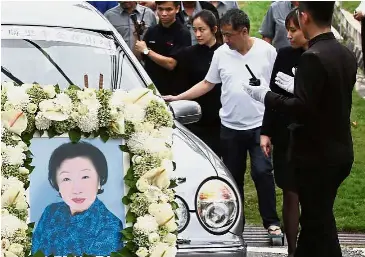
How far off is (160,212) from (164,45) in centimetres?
424

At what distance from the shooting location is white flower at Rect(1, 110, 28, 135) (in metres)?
4.51

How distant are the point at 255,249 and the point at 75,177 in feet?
8.95

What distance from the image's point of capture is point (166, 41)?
8.78m

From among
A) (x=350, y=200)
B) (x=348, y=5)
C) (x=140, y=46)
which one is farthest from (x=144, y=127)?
(x=348, y=5)

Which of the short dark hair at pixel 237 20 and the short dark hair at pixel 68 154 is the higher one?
the short dark hair at pixel 237 20

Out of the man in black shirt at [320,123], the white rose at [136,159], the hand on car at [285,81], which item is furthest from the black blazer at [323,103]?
the white rose at [136,159]

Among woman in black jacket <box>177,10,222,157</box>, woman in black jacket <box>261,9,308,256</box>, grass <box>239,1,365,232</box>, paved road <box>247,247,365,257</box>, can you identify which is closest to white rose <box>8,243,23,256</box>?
woman in black jacket <box>261,9,308,256</box>

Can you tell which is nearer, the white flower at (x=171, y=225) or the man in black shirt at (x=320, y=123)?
the white flower at (x=171, y=225)

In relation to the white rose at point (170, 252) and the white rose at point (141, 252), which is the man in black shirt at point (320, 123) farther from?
the white rose at point (141, 252)

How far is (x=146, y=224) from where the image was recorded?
467cm

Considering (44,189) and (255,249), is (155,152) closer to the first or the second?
(44,189)

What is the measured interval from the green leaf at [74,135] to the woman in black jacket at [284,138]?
2198 millimetres

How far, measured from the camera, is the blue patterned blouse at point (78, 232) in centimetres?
466

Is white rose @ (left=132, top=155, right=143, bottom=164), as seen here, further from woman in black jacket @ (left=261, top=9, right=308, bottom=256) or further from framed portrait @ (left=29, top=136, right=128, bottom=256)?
woman in black jacket @ (left=261, top=9, right=308, bottom=256)
